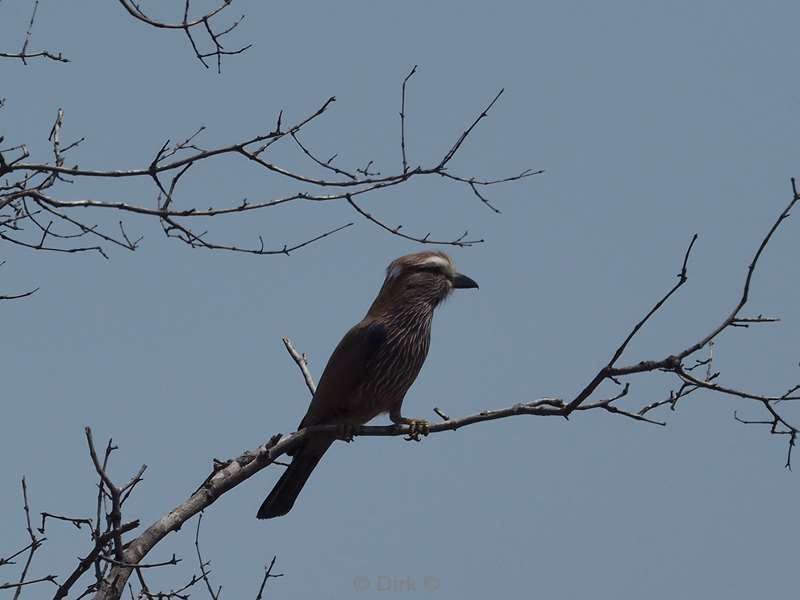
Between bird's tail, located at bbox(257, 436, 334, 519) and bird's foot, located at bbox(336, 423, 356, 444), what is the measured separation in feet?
0.45

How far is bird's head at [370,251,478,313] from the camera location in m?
6.44

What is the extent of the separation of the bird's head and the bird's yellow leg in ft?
2.04

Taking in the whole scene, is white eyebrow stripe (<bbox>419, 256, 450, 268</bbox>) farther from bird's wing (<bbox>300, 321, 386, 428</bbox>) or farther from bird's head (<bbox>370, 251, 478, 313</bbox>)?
bird's wing (<bbox>300, 321, 386, 428</bbox>)

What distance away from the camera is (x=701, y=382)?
4004mm

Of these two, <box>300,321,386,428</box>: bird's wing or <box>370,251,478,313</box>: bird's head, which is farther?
<box>370,251,478,313</box>: bird's head

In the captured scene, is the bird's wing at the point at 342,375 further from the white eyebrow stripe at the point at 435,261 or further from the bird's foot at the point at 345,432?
the white eyebrow stripe at the point at 435,261

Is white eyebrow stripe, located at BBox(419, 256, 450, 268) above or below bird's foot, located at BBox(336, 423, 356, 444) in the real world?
above

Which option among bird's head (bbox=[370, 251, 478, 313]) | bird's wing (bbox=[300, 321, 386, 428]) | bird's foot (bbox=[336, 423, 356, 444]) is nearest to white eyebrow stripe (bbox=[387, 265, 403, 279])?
bird's head (bbox=[370, 251, 478, 313])

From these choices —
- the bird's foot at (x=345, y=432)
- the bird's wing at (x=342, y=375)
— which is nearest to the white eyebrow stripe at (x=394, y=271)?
the bird's wing at (x=342, y=375)

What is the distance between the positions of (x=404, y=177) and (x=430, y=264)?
2444mm

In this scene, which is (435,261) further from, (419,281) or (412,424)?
(412,424)

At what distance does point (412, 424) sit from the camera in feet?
18.9

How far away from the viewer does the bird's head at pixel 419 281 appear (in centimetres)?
644

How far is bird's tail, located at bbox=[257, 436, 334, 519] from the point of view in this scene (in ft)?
19.6
